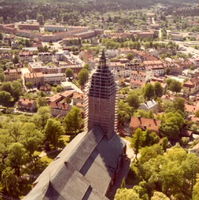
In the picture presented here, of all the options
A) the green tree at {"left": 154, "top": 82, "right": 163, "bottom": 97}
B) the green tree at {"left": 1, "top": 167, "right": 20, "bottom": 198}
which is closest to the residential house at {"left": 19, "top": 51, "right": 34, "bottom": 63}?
the green tree at {"left": 154, "top": 82, "right": 163, "bottom": 97}

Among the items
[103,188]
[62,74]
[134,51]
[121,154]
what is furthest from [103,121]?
[134,51]

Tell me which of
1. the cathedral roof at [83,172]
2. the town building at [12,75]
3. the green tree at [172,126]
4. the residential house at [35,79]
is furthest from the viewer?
the town building at [12,75]

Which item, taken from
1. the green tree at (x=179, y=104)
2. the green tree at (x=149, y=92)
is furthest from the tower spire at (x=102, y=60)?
the green tree at (x=149, y=92)

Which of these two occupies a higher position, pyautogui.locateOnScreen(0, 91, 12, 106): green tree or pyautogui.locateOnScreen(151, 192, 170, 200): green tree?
pyautogui.locateOnScreen(151, 192, 170, 200): green tree

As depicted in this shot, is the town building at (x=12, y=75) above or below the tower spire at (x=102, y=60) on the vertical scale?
Answer: below

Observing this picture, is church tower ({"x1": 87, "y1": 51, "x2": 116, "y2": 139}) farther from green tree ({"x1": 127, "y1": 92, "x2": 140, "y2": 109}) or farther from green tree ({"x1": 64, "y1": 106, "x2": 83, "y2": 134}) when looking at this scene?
green tree ({"x1": 127, "y1": 92, "x2": 140, "y2": 109})

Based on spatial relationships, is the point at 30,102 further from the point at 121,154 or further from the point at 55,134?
the point at 121,154

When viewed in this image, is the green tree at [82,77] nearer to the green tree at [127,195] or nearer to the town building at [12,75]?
the town building at [12,75]

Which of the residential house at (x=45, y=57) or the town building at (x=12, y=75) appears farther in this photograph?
the residential house at (x=45, y=57)
